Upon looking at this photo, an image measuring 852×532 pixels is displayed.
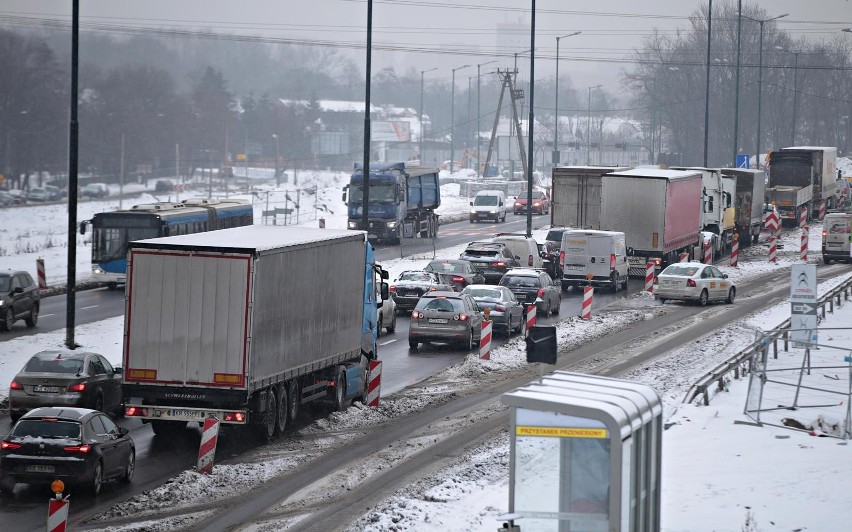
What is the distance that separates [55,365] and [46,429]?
527cm

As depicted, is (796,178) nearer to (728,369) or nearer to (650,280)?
(650,280)

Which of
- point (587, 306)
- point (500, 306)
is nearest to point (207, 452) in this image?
point (500, 306)

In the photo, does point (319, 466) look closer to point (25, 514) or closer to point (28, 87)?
point (25, 514)

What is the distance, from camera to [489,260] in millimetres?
46125

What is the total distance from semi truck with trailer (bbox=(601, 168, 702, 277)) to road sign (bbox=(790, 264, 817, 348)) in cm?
2150

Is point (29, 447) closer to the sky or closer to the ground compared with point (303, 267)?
closer to the ground

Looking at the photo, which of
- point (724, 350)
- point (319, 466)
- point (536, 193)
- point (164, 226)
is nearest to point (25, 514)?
point (319, 466)

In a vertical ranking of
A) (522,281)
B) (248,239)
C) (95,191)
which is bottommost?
(522,281)

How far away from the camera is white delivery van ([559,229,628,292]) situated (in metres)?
44.5

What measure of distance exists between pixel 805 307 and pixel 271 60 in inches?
5534

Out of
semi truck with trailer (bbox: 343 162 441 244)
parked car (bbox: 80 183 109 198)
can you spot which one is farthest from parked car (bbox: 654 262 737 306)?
parked car (bbox: 80 183 109 198)

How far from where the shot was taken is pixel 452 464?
19156 millimetres

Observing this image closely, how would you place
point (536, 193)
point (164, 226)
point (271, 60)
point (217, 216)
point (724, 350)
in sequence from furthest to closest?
point (271, 60) → point (536, 193) → point (217, 216) → point (164, 226) → point (724, 350)

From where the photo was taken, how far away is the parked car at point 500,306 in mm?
34469
